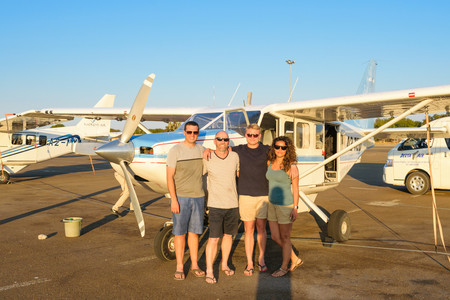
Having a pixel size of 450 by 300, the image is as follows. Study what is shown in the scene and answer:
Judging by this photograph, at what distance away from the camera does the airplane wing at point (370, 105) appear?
5828mm

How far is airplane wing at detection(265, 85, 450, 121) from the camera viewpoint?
5.83 metres

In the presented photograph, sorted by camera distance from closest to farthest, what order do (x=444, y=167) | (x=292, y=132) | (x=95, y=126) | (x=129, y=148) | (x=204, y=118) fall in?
(x=129, y=148) < (x=204, y=118) < (x=292, y=132) < (x=444, y=167) < (x=95, y=126)

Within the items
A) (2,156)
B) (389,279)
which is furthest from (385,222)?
(2,156)

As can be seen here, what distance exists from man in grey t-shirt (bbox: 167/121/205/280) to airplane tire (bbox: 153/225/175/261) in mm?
664

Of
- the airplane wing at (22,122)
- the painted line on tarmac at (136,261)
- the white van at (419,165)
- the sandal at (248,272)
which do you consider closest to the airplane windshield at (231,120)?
the painted line on tarmac at (136,261)

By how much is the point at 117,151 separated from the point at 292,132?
360cm

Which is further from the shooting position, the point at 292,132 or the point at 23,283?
the point at 292,132

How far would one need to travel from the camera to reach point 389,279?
175 inches

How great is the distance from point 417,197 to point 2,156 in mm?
16583

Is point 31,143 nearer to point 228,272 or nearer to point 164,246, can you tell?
point 164,246

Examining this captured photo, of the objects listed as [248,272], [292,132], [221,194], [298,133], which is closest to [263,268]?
[248,272]

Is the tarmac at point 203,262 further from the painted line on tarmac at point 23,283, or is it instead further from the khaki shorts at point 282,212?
the khaki shorts at point 282,212

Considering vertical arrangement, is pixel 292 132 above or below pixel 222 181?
above

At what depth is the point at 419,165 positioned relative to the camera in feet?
41.4
